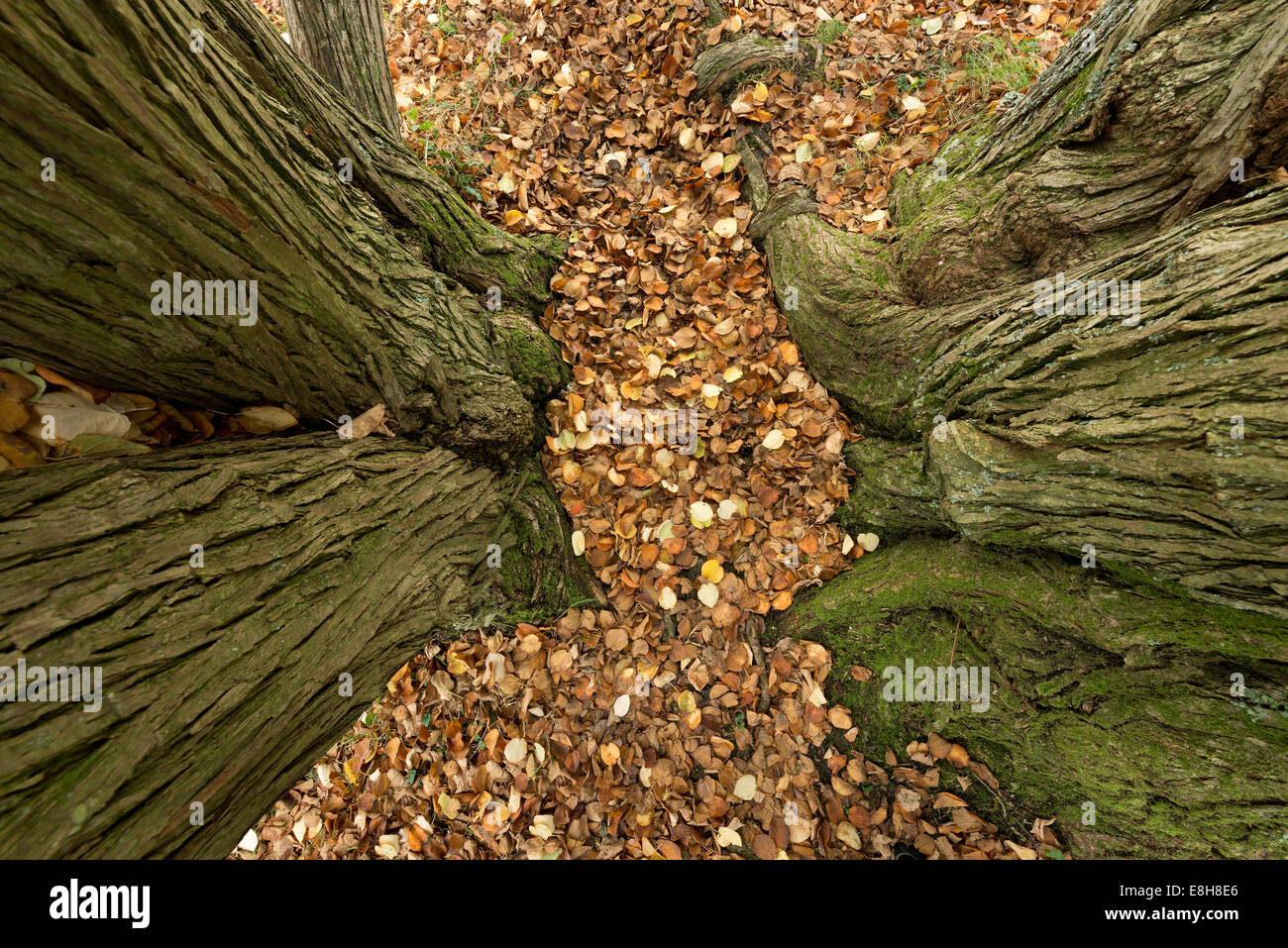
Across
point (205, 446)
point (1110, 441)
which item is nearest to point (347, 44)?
point (205, 446)

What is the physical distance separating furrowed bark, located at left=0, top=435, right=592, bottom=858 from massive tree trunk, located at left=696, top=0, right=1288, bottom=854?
1759mm

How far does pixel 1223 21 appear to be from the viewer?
1.56 m

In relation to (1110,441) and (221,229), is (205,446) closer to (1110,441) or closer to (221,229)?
(221,229)

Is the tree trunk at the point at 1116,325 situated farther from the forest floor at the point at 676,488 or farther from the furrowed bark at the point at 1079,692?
the forest floor at the point at 676,488

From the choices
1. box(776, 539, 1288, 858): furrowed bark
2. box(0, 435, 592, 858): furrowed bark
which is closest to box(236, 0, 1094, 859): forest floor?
box(776, 539, 1288, 858): furrowed bark

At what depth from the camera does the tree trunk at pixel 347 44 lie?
2.29 meters

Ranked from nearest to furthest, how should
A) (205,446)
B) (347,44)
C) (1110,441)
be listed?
1. (205,446)
2. (1110,441)
3. (347,44)

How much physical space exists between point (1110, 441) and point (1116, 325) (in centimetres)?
31

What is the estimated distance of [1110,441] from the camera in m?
1.54

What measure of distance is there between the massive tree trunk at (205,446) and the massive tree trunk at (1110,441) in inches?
67.4

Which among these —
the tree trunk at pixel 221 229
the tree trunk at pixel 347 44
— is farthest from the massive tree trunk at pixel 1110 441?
the tree trunk at pixel 347 44

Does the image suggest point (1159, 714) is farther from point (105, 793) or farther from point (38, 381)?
point (38, 381)

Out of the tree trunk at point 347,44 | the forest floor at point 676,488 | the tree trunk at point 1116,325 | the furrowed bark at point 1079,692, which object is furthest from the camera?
the forest floor at point 676,488

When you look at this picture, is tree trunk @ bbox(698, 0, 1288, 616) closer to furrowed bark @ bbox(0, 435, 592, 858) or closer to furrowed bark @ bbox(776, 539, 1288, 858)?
furrowed bark @ bbox(776, 539, 1288, 858)
